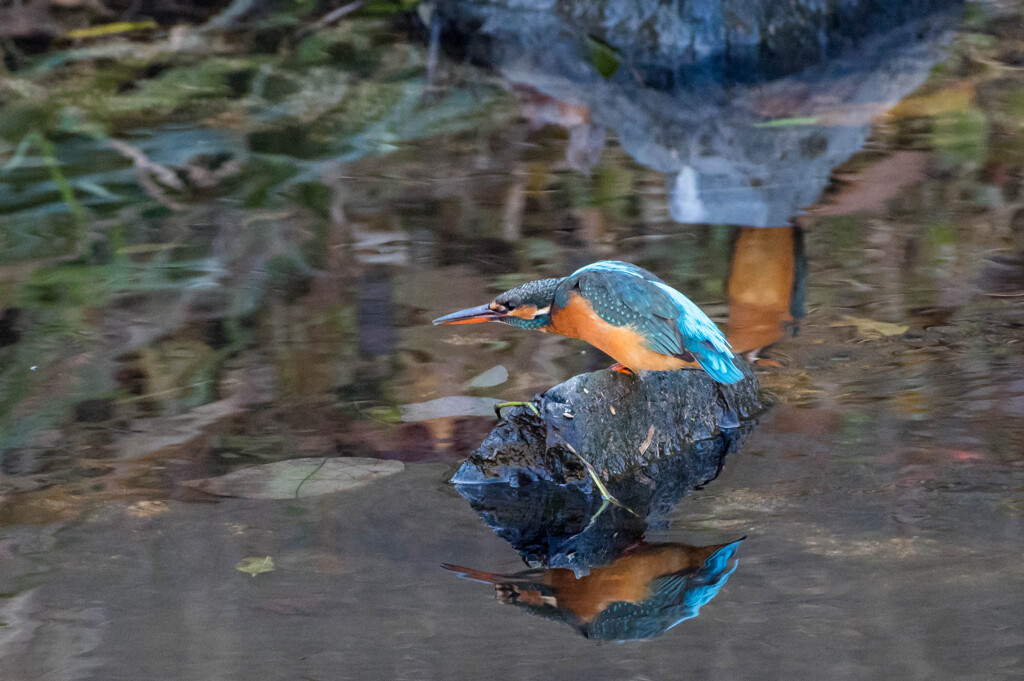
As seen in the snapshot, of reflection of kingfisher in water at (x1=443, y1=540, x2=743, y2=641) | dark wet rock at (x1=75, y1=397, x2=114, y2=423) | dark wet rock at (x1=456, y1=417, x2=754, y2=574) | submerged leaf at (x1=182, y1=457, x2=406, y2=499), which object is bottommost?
reflection of kingfisher in water at (x1=443, y1=540, x2=743, y2=641)

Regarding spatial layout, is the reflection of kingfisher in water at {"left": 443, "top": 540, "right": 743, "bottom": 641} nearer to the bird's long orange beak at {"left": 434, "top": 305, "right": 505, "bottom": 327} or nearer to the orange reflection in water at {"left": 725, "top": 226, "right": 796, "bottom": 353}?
the bird's long orange beak at {"left": 434, "top": 305, "right": 505, "bottom": 327}

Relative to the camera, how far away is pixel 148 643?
204 cm

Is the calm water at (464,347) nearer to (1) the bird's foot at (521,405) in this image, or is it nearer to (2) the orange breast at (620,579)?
(2) the orange breast at (620,579)

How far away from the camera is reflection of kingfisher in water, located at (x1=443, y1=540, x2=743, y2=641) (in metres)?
2.07

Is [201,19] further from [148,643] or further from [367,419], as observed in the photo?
[148,643]

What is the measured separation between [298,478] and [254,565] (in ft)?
1.11

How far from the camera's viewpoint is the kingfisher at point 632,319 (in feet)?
8.08

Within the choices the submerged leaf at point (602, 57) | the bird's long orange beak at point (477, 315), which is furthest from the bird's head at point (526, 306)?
the submerged leaf at point (602, 57)

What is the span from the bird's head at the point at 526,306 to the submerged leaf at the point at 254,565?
2.68ft

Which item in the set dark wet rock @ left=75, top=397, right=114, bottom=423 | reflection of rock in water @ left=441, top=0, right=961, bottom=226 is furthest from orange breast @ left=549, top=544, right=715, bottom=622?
reflection of rock in water @ left=441, top=0, right=961, bottom=226

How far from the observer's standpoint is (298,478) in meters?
2.57

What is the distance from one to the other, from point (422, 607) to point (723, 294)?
5.39 ft

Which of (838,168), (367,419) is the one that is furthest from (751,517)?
(838,168)

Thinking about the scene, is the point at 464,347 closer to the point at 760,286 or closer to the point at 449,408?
the point at 449,408
